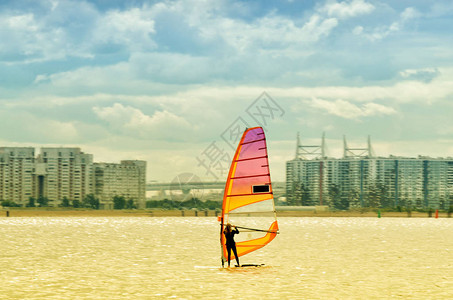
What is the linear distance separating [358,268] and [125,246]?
49.9 feet

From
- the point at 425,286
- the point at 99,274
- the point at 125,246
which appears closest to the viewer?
the point at 425,286

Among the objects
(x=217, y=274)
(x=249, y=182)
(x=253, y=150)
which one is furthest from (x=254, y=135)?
(x=217, y=274)

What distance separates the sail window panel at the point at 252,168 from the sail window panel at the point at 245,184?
6.3 inches

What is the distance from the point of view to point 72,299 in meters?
15.6

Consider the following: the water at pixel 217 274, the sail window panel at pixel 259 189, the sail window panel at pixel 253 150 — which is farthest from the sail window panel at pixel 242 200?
the water at pixel 217 274

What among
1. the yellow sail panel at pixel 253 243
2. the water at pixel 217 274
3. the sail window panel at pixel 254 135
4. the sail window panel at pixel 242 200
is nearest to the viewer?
the water at pixel 217 274

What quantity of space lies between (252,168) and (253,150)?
580 millimetres

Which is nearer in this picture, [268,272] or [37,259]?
[268,272]

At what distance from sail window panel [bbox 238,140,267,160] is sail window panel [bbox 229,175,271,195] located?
2.34ft

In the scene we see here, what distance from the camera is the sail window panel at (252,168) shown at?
2172cm

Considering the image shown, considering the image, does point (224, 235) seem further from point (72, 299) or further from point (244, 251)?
point (72, 299)

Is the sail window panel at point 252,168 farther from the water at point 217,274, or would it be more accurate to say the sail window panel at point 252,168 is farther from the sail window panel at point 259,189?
the water at point 217,274

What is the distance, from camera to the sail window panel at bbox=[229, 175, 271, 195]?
21609 mm

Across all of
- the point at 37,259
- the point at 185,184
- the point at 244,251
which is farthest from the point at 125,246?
the point at 185,184
